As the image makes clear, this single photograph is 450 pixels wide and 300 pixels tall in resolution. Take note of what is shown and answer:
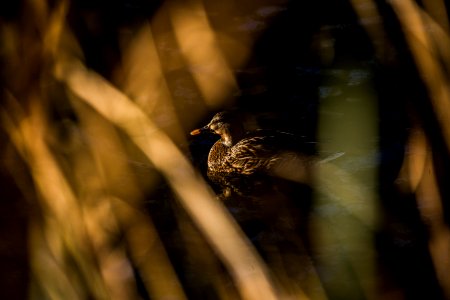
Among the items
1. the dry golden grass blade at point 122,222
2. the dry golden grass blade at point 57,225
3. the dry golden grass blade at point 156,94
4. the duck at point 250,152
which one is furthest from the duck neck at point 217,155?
the dry golden grass blade at point 57,225

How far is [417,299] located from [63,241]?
1.77 metres

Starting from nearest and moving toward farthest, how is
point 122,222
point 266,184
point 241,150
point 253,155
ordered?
point 122,222
point 266,184
point 253,155
point 241,150

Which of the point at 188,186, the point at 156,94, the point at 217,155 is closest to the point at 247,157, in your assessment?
the point at 217,155

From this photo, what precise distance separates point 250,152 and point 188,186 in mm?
3312

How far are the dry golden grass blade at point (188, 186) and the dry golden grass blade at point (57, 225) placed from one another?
9.1 inches

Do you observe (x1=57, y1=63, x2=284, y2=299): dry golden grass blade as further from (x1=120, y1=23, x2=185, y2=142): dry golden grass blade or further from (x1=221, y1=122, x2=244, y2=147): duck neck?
(x1=221, y1=122, x2=244, y2=147): duck neck

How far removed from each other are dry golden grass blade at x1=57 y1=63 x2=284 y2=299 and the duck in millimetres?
2735

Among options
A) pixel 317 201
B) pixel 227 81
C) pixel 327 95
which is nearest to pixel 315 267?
pixel 317 201

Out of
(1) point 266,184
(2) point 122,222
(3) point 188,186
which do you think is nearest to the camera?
(3) point 188,186

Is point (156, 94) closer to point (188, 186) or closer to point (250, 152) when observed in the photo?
point (250, 152)

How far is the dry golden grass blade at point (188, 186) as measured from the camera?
214 cm

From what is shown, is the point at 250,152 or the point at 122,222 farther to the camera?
the point at 250,152

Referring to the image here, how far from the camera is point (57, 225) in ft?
7.89

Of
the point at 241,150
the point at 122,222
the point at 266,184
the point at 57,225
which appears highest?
the point at 57,225
